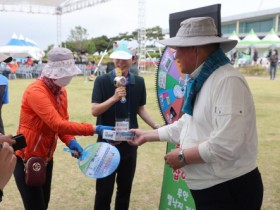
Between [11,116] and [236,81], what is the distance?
810 cm

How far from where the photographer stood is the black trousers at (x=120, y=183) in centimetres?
288

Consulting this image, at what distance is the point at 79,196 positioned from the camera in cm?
397

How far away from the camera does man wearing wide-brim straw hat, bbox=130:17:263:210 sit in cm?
158

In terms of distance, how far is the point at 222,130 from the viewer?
1565mm

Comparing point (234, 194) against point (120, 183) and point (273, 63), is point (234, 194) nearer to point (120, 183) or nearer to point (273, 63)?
point (120, 183)

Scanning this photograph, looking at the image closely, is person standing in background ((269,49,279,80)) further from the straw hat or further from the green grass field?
the straw hat

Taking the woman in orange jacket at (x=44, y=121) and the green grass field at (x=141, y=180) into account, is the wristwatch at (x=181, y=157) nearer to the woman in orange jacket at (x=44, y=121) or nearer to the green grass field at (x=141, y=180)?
the woman in orange jacket at (x=44, y=121)

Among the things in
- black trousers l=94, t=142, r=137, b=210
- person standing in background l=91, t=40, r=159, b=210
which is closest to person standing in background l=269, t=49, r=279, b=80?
person standing in background l=91, t=40, r=159, b=210

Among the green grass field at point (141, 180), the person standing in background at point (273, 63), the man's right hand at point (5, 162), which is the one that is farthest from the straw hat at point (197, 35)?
the person standing in background at point (273, 63)

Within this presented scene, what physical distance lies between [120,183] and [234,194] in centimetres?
146

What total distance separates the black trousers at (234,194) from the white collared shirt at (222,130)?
4 centimetres

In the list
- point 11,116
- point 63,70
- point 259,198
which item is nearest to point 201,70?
point 259,198

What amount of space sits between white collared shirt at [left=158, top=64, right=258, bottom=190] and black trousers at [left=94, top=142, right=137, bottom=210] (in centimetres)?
115

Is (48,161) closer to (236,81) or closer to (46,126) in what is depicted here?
(46,126)
